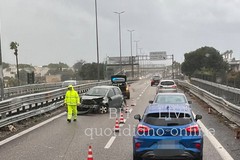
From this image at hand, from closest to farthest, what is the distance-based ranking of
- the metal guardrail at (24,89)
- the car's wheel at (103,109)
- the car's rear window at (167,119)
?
the car's rear window at (167,119), the car's wheel at (103,109), the metal guardrail at (24,89)

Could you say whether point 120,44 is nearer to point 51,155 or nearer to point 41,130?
point 41,130

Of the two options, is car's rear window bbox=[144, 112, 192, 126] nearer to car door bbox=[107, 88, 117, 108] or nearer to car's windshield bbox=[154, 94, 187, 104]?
car's windshield bbox=[154, 94, 187, 104]

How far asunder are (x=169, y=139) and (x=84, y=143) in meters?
3.70

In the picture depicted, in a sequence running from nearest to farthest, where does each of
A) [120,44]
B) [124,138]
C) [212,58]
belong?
[124,138], [120,44], [212,58]

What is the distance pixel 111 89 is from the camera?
1992cm

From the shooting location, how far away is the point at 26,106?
51.0ft

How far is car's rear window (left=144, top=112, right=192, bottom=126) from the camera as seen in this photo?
7.29 metres

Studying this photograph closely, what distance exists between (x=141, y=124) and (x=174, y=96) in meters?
6.16

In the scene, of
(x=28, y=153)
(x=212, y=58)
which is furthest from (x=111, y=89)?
(x=212, y=58)

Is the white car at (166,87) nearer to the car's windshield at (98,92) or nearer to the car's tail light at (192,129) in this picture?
the car's windshield at (98,92)

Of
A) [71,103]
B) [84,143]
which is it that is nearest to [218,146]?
[84,143]

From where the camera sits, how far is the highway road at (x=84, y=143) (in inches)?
336

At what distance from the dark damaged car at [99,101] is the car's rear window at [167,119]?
10422mm

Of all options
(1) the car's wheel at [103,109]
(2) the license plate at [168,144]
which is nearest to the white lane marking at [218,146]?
(2) the license plate at [168,144]
